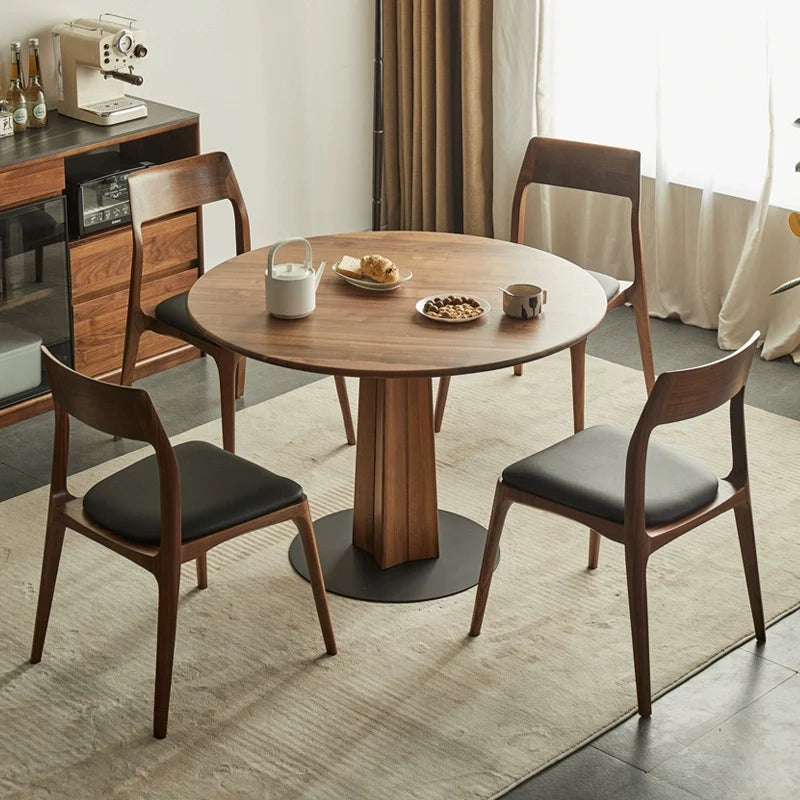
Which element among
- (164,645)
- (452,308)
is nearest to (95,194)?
(452,308)

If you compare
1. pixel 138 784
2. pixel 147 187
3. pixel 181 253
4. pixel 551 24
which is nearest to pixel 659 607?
pixel 138 784

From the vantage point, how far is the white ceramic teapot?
2820mm

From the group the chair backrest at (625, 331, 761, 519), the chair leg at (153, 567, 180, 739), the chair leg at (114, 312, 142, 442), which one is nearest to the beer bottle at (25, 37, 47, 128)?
the chair leg at (114, 312, 142, 442)

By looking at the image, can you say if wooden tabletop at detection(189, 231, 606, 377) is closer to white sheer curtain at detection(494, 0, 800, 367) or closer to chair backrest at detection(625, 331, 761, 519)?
chair backrest at detection(625, 331, 761, 519)

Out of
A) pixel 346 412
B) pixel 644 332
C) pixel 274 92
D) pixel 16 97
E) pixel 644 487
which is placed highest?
pixel 16 97

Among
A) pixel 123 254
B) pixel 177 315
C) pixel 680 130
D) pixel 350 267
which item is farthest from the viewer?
pixel 680 130

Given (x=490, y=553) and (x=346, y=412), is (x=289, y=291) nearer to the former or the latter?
(x=490, y=553)

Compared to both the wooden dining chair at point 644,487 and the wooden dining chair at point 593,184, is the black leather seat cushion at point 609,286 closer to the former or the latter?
the wooden dining chair at point 593,184

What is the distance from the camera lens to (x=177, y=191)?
3641mm

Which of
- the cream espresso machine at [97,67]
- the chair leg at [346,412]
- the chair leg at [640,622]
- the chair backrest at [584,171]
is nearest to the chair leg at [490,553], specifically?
the chair leg at [640,622]

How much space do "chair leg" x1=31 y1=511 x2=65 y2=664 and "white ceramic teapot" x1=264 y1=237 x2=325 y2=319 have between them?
2.18 ft

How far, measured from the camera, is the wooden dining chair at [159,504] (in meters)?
2.38

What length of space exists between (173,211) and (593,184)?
4.11 ft

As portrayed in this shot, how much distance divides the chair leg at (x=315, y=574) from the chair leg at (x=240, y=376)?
4.46ft
